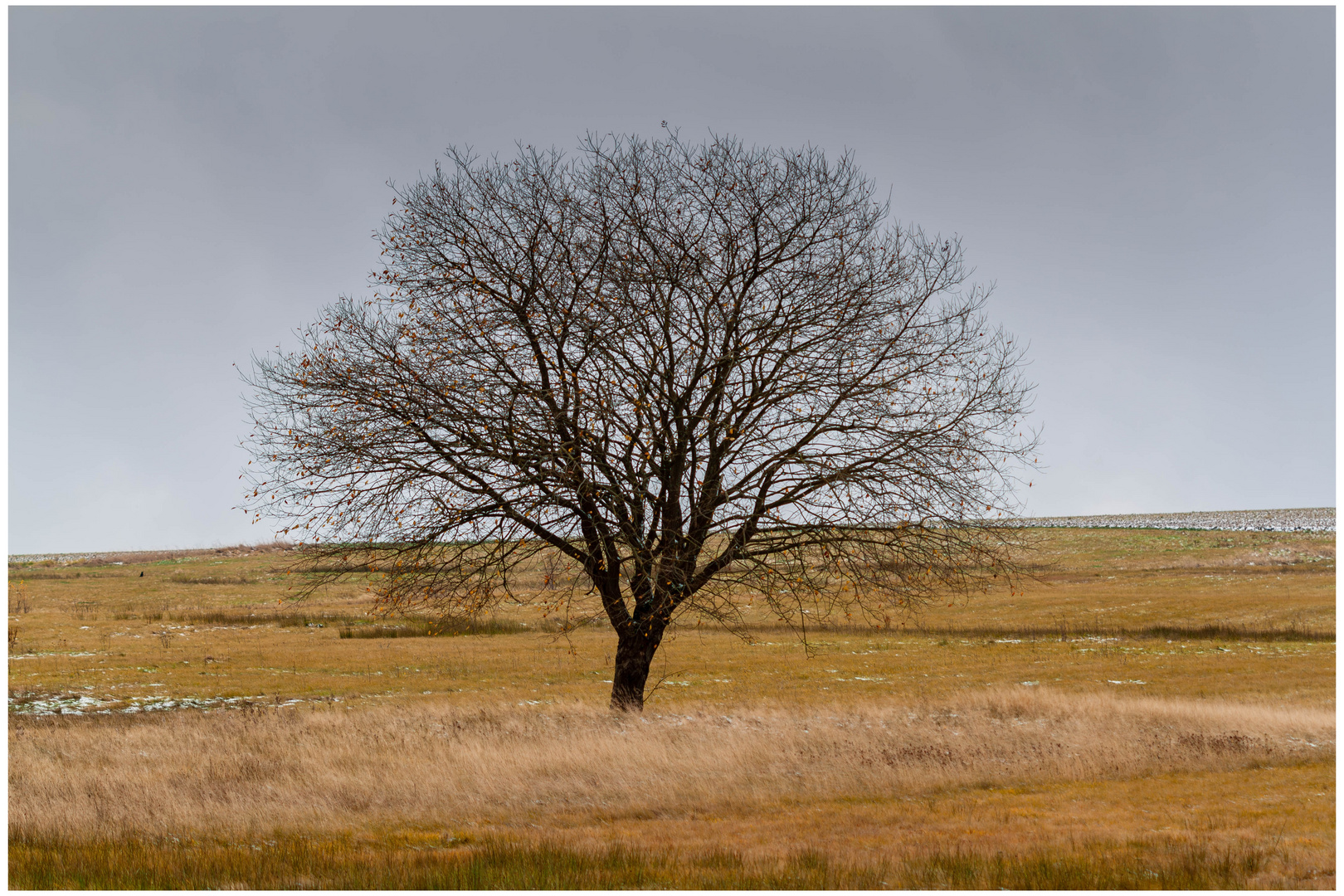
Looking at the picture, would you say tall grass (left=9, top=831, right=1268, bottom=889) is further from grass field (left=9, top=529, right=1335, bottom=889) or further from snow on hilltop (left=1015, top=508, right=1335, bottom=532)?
snow on hilltop (left=1015, top=508, right=1335, bottom=532)

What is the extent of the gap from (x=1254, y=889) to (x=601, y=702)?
14.9m

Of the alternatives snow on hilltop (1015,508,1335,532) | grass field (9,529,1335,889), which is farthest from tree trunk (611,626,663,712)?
snow on hilltop (1015,508,1335,532)

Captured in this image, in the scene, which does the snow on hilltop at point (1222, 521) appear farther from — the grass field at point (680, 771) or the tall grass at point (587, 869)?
the tall grass at point (587, 869)

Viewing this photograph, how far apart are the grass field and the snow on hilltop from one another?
261 ft

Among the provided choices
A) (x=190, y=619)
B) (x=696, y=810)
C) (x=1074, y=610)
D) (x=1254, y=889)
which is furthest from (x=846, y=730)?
(x=190, y=619)

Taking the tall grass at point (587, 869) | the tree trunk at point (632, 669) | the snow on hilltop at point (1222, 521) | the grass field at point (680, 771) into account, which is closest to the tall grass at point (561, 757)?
the grass field at point (680, 771)

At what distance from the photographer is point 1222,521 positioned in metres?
134

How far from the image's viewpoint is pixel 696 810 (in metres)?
12.9

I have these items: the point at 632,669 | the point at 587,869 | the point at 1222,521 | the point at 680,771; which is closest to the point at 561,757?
the point at 680,771

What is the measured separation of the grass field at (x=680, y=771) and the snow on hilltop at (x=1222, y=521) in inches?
3137

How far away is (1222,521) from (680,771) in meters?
146

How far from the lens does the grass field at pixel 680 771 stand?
31.5ft

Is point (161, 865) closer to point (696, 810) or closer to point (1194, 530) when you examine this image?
point (696, 810)

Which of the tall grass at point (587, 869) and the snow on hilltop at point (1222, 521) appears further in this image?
the snow on hilltop at point (1222, 521)
